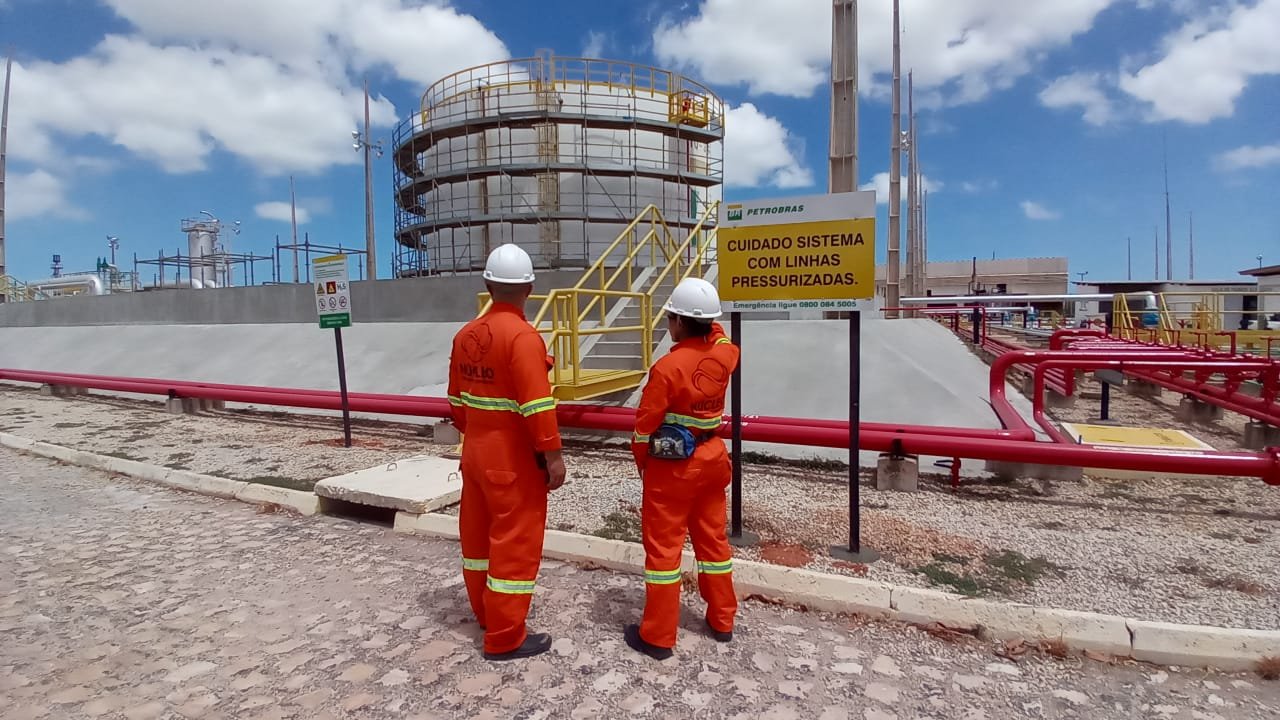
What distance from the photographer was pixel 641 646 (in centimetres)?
350

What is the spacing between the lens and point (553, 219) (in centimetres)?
2134

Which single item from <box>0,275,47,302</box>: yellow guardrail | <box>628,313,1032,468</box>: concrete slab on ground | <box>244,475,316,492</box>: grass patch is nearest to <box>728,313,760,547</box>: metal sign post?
<box>628,313,1032,468</box>: concrete slab on ground

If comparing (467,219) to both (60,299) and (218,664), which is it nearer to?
(60,299)

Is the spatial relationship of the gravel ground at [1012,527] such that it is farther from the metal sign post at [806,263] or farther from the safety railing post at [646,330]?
the safety railing post at [646,330]

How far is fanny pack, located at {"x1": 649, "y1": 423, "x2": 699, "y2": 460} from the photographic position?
10.8ft

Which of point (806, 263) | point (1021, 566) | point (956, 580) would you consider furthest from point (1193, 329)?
point (806, 263)

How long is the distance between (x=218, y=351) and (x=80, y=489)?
1059cm

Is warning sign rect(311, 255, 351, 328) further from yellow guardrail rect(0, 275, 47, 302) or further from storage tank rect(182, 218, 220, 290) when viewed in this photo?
storage tank rect(182, 218, 220, 290)

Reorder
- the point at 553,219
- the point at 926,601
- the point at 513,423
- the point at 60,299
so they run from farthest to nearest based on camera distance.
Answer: the point at 60,299 < the point at 553,219 < the point at 926,601 < the point at 513,423

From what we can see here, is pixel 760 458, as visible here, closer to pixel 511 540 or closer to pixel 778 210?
pixel 778 210

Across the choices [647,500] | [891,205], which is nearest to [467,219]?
[891,205]

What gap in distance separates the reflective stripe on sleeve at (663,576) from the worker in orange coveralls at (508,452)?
0.54 metres

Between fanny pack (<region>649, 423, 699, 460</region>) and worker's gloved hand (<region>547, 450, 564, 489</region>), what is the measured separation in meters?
0.44

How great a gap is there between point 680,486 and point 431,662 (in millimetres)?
1473
